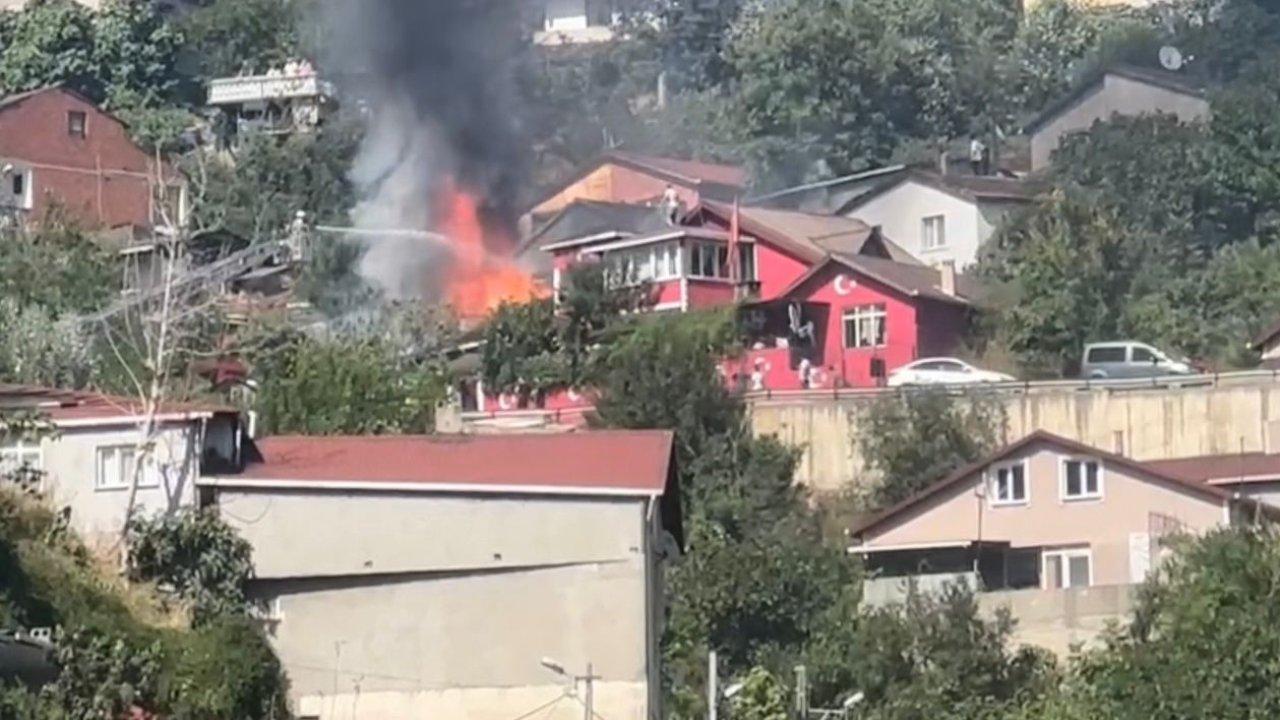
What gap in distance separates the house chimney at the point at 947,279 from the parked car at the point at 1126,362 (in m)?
5.03

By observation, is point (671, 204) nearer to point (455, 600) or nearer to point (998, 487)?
point (998, 487)

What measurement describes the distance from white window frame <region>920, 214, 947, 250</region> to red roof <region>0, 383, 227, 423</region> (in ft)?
114

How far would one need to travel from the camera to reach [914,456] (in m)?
54.4

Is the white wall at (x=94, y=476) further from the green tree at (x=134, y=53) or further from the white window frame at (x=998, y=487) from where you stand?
the green tree at (x=134, y=53)

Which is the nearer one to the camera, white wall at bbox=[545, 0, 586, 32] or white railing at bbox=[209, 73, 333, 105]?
white railing at bbox=[209, 73, 333, 105]

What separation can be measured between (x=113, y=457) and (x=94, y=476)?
27cm

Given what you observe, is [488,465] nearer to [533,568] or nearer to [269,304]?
[533,568]

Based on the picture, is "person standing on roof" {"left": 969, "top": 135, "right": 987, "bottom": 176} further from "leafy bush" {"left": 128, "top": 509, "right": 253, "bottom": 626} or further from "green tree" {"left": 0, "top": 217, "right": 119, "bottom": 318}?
"leafy bush" {"left": 128, "top": 509, "right": 253, "bottom": 626}

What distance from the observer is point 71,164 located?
75.8m

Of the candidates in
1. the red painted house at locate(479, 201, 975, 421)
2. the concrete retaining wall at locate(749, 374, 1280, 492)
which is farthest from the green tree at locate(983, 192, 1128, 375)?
the concrete retaining wall at locate(749, 374, 1280, 492)

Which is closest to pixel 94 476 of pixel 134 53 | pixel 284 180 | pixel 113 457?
pixel 113 457

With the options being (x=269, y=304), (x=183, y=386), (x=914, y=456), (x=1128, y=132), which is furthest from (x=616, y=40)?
(x=183, y=386)

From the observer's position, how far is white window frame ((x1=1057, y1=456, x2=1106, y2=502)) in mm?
50406

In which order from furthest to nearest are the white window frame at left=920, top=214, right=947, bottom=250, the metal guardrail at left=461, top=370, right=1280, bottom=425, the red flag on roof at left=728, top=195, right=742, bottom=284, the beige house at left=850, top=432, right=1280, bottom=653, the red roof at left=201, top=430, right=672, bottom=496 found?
the white window frame at left=920, top=214, right=947, bottom=250, the red flag on roof at left=728, top=195, right=742, bottom=284, the metal guardrail at left=461, top=370, right=1280, bottom=425, the beige house at left=850, top=432, right=1280, bottom=653, the red roof at left=201, top=430, right=672, bottom=496
